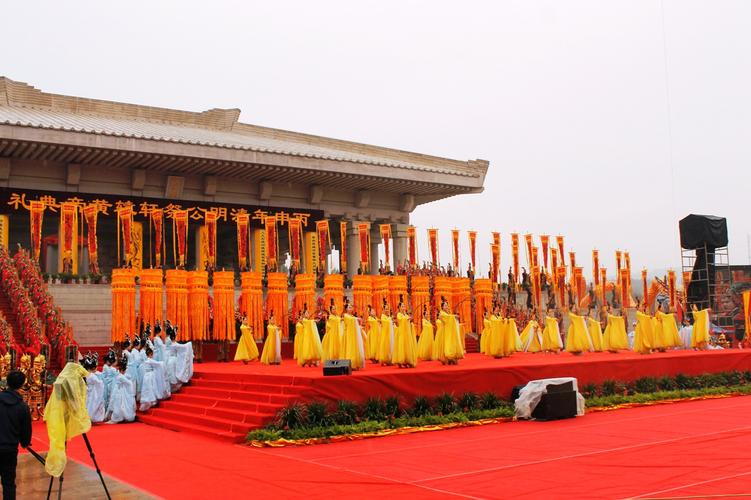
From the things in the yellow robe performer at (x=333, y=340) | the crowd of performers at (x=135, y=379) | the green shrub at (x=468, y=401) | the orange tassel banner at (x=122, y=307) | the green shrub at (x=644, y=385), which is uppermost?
the orange tassel banner at (x=122, y=307)

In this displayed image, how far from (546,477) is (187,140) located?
1583 centimetres

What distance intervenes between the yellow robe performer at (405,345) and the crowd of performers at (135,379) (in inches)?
143

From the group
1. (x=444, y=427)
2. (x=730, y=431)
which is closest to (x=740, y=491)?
(x=730, y=431)

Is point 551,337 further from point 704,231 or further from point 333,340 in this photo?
point 704,231

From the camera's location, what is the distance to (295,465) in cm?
741

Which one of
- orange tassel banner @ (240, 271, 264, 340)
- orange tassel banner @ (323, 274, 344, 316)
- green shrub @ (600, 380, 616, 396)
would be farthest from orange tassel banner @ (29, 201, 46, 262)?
green shrub @ (600, 380, 616, 396)

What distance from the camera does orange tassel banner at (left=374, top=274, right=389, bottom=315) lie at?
18797 millimetres

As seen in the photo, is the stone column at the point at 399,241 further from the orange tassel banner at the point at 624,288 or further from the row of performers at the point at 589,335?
the row of performers at the point at 589,335

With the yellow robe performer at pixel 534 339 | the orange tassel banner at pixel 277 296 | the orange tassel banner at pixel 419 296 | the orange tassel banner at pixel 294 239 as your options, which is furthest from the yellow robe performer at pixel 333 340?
the orange tassel banner at pixel 294 239

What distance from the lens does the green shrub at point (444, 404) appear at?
10.7m

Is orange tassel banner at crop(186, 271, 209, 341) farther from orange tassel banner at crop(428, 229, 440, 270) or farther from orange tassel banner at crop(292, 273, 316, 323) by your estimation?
orange tassel banner at crop(428, 229, 440, 270)

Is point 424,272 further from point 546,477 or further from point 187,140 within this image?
point 546,477

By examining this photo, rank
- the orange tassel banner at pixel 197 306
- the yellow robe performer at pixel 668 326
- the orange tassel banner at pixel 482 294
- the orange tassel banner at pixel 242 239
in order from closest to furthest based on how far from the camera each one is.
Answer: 1. the orange tassel banner at pixel 197 306
2. the yellow robe performer at pixel 668 326
3. the orange tassel banner at pixel 482 294
4. the orange tassel banner at pixel 242 239

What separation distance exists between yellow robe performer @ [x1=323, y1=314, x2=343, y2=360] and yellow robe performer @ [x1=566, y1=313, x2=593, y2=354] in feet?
22.9
